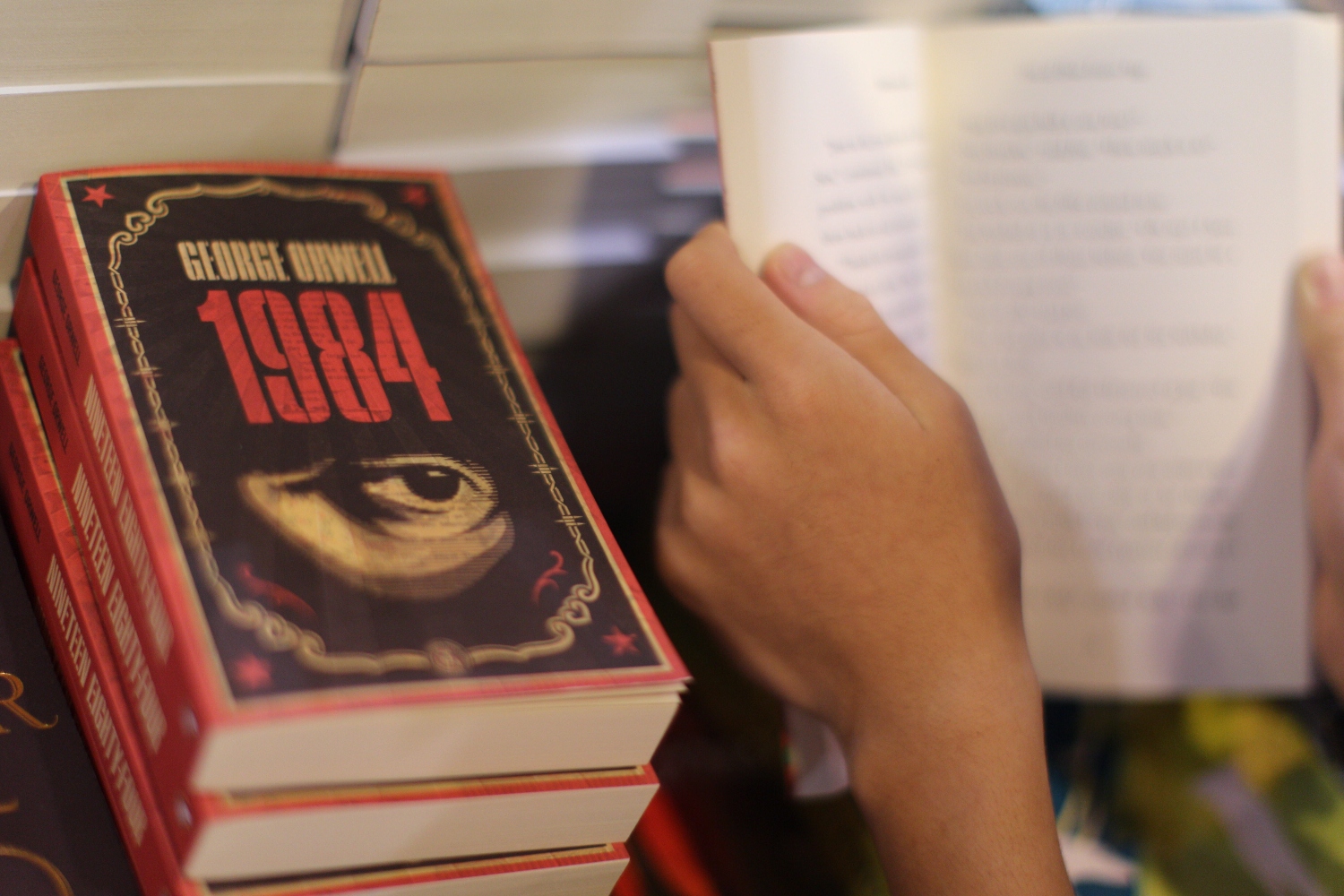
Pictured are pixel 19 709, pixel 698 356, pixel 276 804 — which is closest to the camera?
pixel 276 804

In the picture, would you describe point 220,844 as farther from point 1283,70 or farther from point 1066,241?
point 1283,70

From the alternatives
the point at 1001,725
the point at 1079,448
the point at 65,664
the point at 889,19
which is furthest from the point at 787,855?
the point at 889,19

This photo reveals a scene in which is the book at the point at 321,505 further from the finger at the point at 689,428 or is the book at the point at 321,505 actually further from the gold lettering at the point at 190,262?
the finger at the point at 689,428

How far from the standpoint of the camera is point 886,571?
20.4 inches

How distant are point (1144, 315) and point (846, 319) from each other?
258 millimetres

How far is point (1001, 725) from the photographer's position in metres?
0.51

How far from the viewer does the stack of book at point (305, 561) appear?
374 millimetres

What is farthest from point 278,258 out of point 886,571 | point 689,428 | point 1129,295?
point 1129,295

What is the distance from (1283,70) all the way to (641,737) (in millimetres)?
613

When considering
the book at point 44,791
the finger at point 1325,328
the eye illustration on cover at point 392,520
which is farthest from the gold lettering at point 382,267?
the finger at point 1325,328

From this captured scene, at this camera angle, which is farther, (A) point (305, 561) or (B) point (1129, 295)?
(B) point (1129, 295)

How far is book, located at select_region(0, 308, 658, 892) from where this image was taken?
1.24ft

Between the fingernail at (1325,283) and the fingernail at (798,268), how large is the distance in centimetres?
35

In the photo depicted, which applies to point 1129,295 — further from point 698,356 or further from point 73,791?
point 73,791
